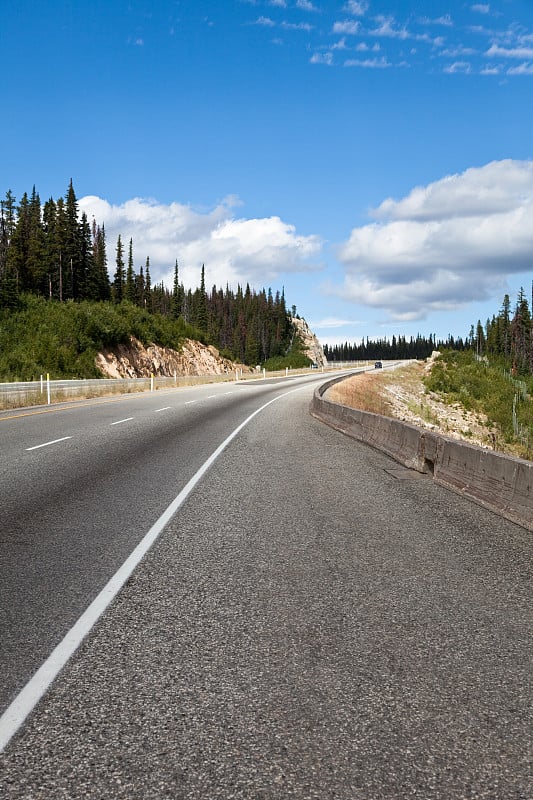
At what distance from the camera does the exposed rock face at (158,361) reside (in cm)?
5288

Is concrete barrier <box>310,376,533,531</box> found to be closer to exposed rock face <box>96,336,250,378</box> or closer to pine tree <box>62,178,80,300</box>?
exposed rock face <box>96,336,250,378</box>

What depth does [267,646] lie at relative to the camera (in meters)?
3.92

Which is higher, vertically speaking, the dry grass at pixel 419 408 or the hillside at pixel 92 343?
the hillside at pixel 92 343

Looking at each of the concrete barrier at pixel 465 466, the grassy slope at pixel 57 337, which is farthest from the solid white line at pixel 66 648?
the grassy slope at pixel 57 337

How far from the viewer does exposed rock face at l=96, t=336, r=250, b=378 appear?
52875 mm

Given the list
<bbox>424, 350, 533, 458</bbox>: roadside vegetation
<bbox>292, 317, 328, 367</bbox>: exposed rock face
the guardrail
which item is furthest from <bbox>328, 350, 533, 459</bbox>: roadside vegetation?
<bbox>292, 317, 328, 367</bbox>: exposed rock face

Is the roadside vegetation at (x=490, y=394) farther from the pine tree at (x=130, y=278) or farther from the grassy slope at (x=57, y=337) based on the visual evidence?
the pine tree at (x=130, y=278)

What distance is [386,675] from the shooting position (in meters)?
3.55

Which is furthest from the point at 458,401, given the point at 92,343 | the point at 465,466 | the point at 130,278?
the point at 130,278

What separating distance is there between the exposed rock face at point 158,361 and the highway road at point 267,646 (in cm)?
4460

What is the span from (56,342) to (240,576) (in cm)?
4359

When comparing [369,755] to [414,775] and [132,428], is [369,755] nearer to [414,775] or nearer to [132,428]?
[414,775]

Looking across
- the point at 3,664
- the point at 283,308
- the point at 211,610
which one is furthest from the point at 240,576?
the point at 283,308

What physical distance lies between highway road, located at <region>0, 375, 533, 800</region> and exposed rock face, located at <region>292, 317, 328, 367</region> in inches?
6251
